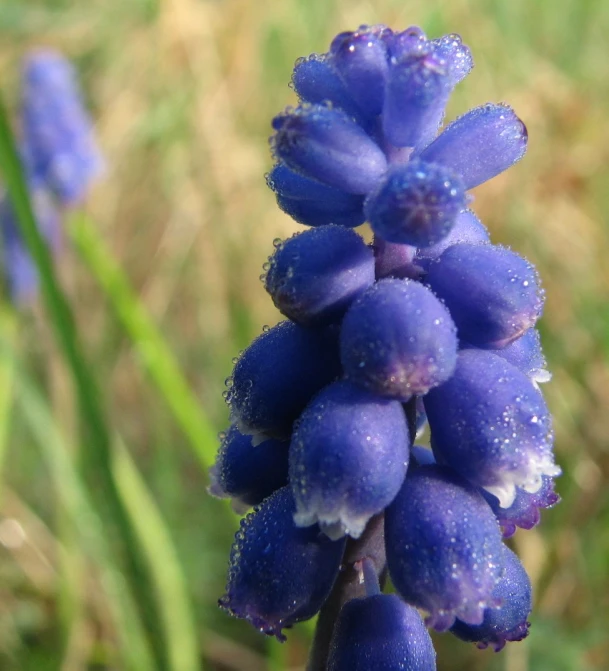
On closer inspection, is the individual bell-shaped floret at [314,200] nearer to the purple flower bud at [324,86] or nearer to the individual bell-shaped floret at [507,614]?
the purple flower bud at [324,86]

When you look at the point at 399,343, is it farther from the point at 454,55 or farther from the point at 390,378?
the point at 454,55

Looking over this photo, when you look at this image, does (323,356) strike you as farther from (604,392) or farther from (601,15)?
(601,15)

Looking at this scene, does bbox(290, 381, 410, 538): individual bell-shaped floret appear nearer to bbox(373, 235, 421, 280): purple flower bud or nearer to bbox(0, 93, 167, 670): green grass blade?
Answer: bbox(373, 235, 421, 280): purple flower bud

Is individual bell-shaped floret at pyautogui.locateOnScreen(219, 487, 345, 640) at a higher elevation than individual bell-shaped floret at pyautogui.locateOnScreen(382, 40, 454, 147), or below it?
below

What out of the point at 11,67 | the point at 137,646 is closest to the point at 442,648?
the point at 137,646

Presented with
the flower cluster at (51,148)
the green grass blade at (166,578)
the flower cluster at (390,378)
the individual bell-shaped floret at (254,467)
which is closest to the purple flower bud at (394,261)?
the flower cluster at (390,378)

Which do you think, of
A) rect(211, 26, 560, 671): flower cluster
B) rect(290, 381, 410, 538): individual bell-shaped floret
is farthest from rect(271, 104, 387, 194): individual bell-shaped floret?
rect(290, 381, 410, 538): individual bell-shaped floret

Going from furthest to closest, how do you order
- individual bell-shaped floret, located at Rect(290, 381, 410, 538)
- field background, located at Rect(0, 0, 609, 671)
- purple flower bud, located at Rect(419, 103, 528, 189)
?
field background, located at Rect(0, 0, 609, 671) < purple flower bud, located at Rect(419, 103, 528, 189) < individual bell-shaped floret, located at Rect(290, 381, 410, 538)
